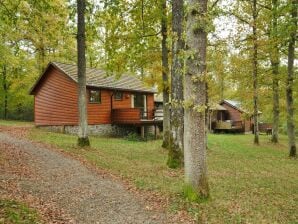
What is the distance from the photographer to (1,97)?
3497 centimetres

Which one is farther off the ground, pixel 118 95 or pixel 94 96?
pixel 118 95

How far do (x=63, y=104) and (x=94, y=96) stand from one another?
2.59m

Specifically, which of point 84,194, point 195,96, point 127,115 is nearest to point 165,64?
point 195,96

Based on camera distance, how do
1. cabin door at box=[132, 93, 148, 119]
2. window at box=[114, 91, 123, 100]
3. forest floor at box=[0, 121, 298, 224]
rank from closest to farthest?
forest floor at box=[0, 121, 298, 224] < window at box=[114, 91, 123, 100] < cabin door at box=[132, 93, 148, 119]

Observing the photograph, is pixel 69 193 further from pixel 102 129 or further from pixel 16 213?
pixel 102 129

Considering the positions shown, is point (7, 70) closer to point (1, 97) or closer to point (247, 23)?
point (1, 97)

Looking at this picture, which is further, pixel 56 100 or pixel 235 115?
pixel 235 115

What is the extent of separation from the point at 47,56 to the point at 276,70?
22322mm

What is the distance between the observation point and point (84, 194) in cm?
887

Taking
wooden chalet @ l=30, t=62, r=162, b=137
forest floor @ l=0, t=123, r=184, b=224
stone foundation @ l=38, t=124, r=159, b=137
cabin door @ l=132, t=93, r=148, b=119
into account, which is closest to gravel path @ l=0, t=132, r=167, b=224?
forest floor @ l=0, t=123, r=184, b=224

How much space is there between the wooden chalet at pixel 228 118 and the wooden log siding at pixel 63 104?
17.0 metres

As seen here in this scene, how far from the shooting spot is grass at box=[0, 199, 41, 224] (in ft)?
20.4

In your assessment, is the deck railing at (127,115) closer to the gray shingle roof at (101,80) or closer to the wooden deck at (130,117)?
the wooden deck at (130,117)

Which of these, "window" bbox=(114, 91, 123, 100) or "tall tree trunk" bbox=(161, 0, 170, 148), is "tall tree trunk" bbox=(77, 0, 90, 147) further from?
"window" bbox=(114, 91, 123, 100)
